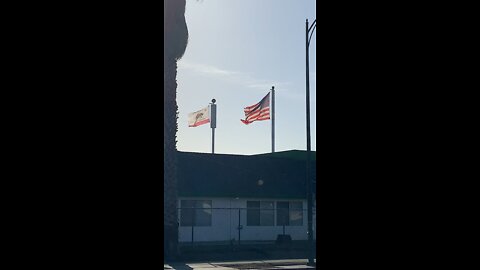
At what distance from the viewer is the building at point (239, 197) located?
3822 centimetres

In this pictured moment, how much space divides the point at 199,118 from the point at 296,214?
1117 cm

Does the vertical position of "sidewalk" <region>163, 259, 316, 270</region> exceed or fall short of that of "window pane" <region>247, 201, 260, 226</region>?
it falls short

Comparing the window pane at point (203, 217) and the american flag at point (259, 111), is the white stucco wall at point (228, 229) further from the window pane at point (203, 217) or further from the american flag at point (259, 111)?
the american flag at point (259, 111)

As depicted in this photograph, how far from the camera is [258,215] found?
40438mm

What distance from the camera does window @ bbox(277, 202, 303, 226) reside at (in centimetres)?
4150

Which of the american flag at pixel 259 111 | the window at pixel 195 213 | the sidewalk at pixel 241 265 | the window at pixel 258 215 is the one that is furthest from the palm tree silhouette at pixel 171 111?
the window at pixel 258 215

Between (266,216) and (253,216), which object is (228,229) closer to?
(253,216)

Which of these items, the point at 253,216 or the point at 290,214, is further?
the point at 290,214

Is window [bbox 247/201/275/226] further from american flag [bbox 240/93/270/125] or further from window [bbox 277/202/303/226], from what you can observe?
american flag [bbox 240/93/270/125]

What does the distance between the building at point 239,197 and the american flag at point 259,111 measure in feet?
11.8

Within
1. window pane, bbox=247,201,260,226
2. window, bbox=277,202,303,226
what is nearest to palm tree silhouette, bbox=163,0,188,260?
window pane, bbox=247,201,260,226

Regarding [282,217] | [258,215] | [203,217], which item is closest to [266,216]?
[258,215]
